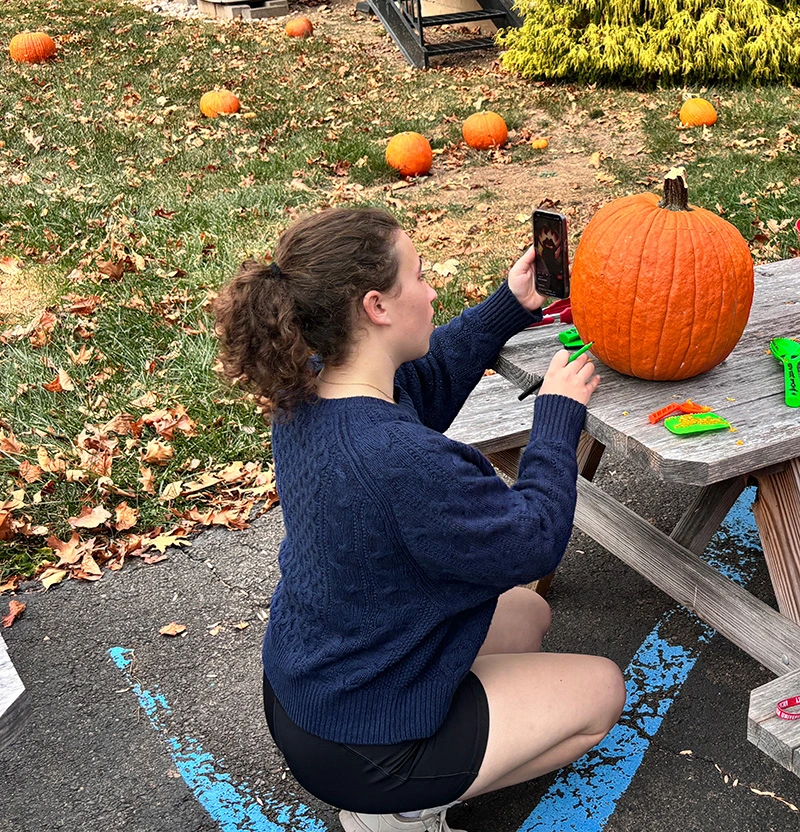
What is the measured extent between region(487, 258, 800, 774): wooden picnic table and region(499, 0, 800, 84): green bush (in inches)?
245

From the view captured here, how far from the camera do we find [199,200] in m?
7.12

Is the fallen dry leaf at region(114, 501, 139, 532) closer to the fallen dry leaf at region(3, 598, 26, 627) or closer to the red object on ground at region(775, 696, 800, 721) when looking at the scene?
the fallen dry leaf at region(3, 598, 26, 627)

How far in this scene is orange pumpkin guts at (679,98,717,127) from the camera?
777 centimetres

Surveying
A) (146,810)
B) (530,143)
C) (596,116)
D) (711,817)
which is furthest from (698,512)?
(596,116)

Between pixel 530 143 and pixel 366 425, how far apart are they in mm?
6467

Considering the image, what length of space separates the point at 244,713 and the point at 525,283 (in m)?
1.58

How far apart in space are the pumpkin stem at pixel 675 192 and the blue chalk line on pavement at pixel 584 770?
145cm

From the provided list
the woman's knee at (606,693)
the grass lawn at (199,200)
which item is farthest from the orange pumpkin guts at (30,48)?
the woman's knee at (606,693)

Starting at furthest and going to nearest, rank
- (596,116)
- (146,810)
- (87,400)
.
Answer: (596,116)
(87,400)
(146,810)

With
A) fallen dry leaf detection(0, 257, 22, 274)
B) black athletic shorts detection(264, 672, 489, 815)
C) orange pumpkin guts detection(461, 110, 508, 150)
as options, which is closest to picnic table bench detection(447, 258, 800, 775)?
black athletic shorts detection(264, 672, 489, 815)

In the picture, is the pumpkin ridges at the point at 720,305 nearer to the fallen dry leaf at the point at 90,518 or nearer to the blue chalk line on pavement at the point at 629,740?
the blue chalk line on pavement at the point at 629,740

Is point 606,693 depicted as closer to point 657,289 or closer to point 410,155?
point 657,289

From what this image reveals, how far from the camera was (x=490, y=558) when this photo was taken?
201 cm

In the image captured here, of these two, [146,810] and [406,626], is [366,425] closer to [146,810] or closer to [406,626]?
[406,626]
